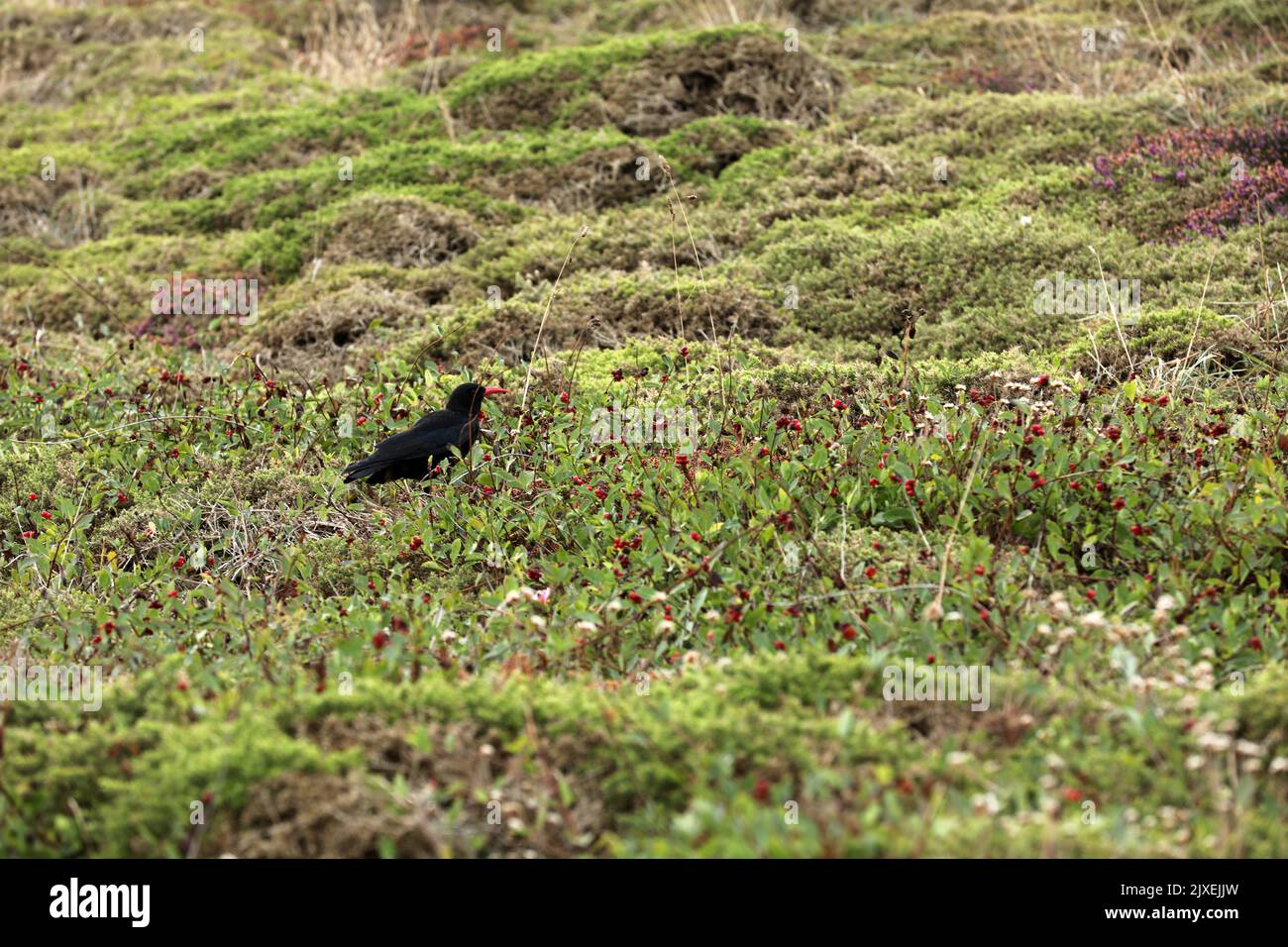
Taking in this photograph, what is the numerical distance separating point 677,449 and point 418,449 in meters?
1.45

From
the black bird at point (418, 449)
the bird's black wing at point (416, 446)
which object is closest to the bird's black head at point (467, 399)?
the black bird at point (418, 449)

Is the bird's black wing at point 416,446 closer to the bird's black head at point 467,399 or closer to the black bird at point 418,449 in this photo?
the black bird at point 418,449

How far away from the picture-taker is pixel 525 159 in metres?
12.6

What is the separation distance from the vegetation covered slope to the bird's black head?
8.1 inches

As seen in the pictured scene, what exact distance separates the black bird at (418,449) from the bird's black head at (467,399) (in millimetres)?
117

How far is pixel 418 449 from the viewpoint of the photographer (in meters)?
7.19

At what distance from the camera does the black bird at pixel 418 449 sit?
23.5ft

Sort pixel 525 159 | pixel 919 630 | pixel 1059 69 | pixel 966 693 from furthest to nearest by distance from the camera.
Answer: pixel 1059 69, pixel 525 159, pixel 919 630, pixel 966 693

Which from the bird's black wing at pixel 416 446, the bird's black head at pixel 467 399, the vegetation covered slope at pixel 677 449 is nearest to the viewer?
the vegetation covered slope at pixel 677 449

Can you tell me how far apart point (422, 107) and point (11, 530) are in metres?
8.05

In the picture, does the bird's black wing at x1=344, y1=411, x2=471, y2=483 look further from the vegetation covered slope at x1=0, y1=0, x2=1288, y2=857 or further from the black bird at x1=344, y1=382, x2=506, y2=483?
the vegetation covered slope at x1=0, y1=0, x2=1288, y2=857

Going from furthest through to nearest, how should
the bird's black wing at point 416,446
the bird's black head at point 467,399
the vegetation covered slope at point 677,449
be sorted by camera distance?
the bird's black head at point 467,399 < the bird's black wing at point 416,446 < the vegetation covered slope at point 677,449

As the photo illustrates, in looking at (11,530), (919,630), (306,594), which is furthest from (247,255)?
(919,630)
